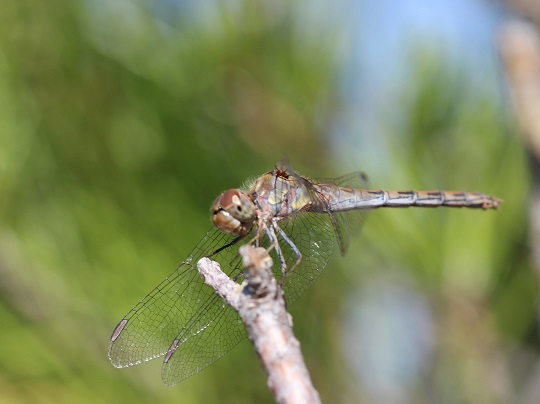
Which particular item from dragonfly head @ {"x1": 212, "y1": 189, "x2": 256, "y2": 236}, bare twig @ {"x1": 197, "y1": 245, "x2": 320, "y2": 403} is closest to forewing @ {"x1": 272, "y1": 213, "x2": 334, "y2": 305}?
dragonfly head @ {"x1": 212, "y1": 189, "x2": 256, "y2": 236}

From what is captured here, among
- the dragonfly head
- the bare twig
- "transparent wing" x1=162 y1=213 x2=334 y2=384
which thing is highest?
the dragonfly head

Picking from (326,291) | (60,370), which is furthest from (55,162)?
(326,291)

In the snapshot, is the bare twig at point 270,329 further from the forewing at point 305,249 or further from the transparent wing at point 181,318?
the forewing at point 305,249

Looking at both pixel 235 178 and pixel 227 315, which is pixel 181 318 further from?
pixel 235 178

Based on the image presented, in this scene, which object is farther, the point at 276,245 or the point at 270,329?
the point at 276,245

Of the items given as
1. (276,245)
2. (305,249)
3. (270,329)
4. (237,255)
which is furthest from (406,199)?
(270,329)

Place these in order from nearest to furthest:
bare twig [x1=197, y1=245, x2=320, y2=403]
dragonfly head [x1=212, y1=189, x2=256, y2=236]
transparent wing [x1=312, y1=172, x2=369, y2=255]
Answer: bare twig [x1=197, y1=245, x2=320, y2=403] < dragonfly head [x1=212, y1=189, x2=256, y2=236] < transparent wing [x1=312, y1=172, x2=369, y2=255]

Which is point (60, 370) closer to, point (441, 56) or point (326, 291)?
point (326, 291)

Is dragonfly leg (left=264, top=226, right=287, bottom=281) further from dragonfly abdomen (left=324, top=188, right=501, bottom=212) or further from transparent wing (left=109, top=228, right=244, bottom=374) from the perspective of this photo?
dragonfly abdomen (left=324, top=188, right=501, bottom=212)
